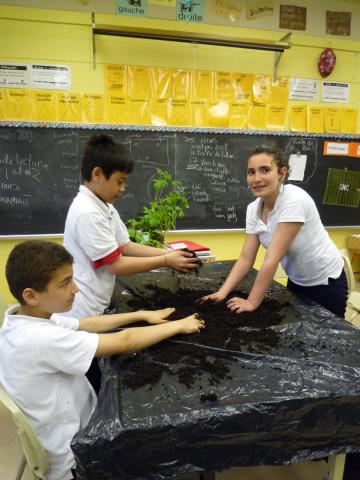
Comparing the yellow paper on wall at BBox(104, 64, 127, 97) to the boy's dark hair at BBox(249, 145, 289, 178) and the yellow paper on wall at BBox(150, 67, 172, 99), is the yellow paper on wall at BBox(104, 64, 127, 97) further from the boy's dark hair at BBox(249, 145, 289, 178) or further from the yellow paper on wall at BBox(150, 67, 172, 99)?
the boy's dark hair at BBox(249, 145, 289, 178)

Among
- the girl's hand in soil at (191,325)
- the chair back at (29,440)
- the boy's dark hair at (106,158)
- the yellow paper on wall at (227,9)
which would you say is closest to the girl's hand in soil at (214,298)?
the girl's hand in soil at (191,325)

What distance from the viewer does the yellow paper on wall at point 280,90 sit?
11.2 feet

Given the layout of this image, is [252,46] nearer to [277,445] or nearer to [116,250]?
[116,250]

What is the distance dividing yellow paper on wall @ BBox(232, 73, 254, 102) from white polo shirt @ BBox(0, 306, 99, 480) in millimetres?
2980

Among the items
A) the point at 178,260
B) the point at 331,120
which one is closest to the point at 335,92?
the point at 331,120

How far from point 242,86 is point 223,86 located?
194 mm

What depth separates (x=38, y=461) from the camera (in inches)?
38.4

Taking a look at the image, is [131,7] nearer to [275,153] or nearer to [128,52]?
[128,52]

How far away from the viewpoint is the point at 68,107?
10.0 ft

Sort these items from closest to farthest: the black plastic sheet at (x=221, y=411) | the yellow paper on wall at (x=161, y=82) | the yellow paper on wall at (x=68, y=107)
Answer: the black plastic sheet at (x=221, y=411) < the yellow paper on wall at (x=68, y=107) < the yellow paper on wall at (x=161, y=82)

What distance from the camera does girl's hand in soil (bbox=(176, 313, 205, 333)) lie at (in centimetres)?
123

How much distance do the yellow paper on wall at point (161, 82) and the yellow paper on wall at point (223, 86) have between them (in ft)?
1.47

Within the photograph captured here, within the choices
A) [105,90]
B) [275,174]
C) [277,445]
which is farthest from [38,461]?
[105,90]

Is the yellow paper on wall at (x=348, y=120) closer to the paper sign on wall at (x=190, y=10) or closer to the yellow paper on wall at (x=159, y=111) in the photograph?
A: the paper sign on wall at (x=190, y=10)
